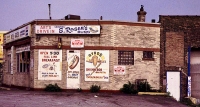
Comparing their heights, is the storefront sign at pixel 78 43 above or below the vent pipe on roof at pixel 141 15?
below

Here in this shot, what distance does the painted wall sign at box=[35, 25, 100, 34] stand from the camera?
928 inches

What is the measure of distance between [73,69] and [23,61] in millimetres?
5583

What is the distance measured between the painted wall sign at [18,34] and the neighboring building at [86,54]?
0.76 meters

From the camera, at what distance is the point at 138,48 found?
24.3 meters

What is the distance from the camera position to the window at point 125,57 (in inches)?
944

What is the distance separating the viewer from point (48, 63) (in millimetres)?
23922

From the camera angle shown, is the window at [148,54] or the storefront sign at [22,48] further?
the storefront sign at [22,48]

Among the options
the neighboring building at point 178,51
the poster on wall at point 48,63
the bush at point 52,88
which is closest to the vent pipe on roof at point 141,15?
the neighboring building at point 178,51

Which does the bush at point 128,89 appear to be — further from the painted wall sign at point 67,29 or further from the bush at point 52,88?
the bush at point 52,88

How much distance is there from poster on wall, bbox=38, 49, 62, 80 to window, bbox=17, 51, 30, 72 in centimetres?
242

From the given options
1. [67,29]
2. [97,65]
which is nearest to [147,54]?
[97,65]

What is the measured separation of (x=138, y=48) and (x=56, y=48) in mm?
6440

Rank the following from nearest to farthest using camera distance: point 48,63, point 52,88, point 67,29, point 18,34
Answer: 1. point 52,88
2. point 67,29
3. point 48,63
4. point 18,34

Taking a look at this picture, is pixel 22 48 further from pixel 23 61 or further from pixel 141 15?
pixel 141 15
